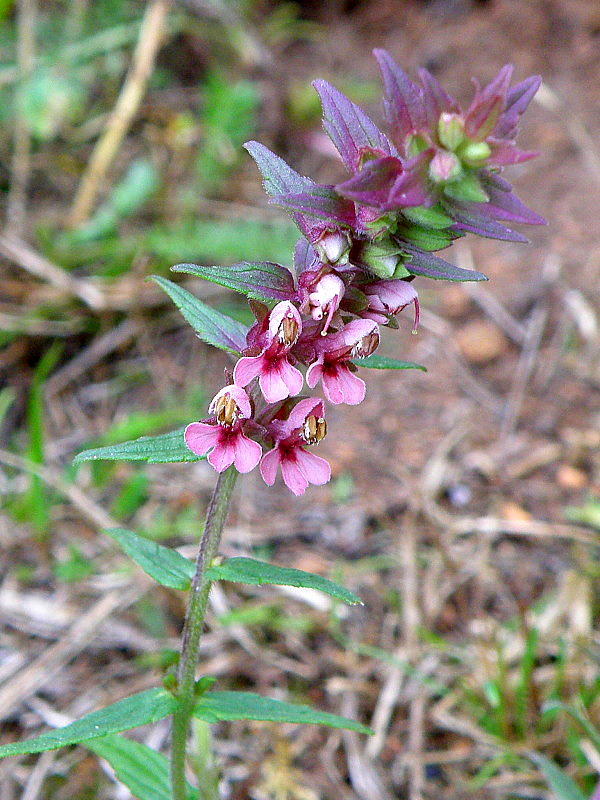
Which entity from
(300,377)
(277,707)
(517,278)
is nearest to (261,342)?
(300,377)

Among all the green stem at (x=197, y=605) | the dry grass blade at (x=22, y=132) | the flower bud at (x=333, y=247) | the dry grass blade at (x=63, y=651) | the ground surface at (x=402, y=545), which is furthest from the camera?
the dry grass blade at (x=22, y=132)

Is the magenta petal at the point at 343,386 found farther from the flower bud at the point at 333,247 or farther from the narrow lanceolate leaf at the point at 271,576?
the narrow lanceolate leaf at the point at 271,576

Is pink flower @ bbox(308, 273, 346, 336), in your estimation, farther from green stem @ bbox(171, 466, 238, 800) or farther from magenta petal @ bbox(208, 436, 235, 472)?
green stem @ bbox(171, 466, 238, 800)

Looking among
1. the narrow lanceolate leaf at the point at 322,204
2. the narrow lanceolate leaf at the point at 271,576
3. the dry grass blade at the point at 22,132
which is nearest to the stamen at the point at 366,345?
the narrow lanceolate leaf at the point at 322,204

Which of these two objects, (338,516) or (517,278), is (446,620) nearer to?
(338,516)

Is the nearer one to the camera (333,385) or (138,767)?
(333,385)

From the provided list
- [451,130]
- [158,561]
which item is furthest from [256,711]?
[451,130]

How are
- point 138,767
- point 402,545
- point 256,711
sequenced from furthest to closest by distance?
point 402,545
point 138,767
point 256,711

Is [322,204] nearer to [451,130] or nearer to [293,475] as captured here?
[451,130]
